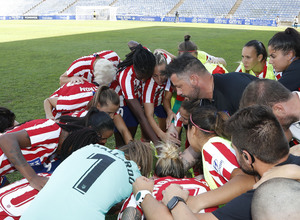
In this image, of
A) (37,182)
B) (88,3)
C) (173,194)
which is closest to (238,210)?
(173,194)

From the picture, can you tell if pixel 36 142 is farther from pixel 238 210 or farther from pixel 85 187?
pixel 238 210

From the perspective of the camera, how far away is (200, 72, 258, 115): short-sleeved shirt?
319 centimetres

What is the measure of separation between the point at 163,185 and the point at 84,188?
2.38 feet

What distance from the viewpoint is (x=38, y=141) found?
2.58m

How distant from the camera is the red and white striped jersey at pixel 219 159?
224cm

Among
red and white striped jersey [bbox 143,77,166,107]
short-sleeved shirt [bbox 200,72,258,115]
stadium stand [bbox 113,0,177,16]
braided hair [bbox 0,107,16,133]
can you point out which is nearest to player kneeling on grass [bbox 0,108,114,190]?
braided hair [bbox 0,107,16,133]

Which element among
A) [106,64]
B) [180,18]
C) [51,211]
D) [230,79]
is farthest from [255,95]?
[180,18]

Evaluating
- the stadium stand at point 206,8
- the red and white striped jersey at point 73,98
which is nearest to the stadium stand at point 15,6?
the stadium stand at point 206,8

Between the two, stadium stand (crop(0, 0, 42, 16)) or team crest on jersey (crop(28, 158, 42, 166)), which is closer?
team crest on jersey (crop(28, 158, 42, 166))

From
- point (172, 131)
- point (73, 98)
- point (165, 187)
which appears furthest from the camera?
point (172, 131)

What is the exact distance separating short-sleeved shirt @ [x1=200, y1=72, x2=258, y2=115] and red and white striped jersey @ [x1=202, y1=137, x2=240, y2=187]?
82 centimetres

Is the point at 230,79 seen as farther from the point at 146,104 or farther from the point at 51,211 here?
the point at 51,211

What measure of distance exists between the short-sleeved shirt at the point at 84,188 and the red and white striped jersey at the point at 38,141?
2.36ft

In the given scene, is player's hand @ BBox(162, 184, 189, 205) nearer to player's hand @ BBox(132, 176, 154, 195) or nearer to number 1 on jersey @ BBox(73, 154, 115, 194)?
player's hand @ BBox(132, 176, 154, 195)
